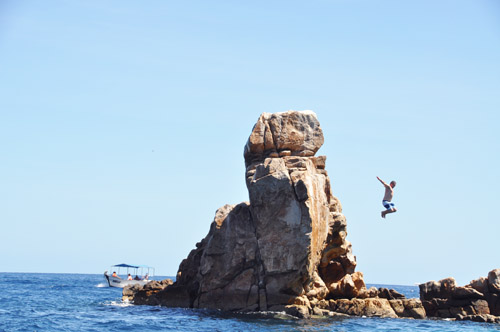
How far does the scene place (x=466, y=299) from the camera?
41.9m

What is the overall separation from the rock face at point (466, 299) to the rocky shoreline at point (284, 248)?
2202mm

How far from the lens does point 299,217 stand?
38.6 meters

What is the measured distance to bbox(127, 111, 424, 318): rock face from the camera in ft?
127

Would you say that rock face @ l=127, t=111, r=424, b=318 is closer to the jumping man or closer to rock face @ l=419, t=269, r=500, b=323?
rock face @ l=419, t=269, r=500, b=323

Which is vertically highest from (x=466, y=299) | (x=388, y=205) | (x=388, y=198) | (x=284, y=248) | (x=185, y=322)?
(x=388, y=198)

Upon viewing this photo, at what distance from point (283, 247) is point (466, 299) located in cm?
1395

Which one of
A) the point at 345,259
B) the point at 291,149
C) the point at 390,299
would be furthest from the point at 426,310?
the point at 291,149

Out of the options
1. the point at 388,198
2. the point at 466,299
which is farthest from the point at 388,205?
the point at 466,299

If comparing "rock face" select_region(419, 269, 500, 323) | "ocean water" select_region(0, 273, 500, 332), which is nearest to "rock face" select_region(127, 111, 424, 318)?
"ocean water" select_region(0, 273, 500, 332)

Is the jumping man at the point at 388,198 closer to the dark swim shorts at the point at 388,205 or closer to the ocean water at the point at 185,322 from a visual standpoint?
the dark swim shorts at the point at 388,205

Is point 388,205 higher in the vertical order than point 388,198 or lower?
lower

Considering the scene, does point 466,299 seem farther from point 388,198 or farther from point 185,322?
point 185,322

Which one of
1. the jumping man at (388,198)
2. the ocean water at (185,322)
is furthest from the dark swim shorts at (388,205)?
the ocean water at (185,322)

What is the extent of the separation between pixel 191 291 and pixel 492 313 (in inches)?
842
